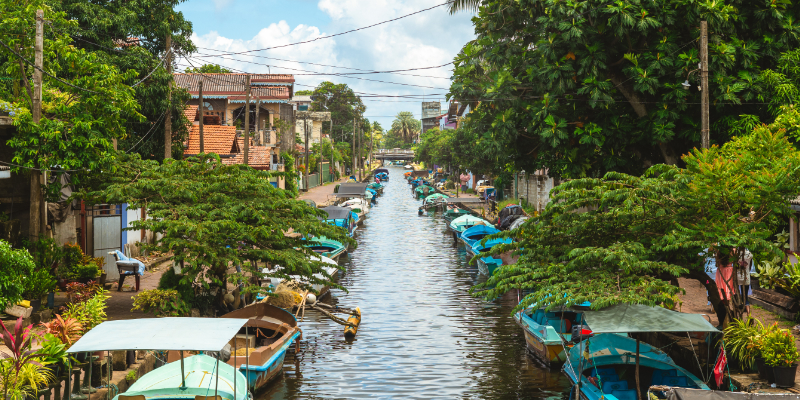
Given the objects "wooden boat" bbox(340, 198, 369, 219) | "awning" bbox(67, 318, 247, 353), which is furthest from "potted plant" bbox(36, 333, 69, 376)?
"wooden boat" bbox(340, 198, 369, 219)

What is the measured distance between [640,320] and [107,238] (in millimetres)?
18463

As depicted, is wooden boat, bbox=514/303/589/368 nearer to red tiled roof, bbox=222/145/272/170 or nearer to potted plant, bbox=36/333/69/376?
potted plant, bbox=36/333/69/376

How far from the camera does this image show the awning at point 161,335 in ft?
33.2

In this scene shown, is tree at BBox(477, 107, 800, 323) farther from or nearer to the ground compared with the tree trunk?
nearer to the ground

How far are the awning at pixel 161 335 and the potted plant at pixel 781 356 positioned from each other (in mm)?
9256

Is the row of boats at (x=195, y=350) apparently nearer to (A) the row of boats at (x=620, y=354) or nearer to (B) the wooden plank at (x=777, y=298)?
(A) the row of boats at (x=620, y=354)

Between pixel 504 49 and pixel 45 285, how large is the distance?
15.8 m

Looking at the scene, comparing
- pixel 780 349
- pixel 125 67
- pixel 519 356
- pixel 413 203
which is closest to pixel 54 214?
pixel 125 67

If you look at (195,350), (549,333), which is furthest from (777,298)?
(195,350)

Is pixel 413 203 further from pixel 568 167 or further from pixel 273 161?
pixel 568 167

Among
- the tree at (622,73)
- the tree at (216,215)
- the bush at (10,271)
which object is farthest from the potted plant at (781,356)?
the bush at (10,271)

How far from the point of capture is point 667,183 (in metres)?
13.3

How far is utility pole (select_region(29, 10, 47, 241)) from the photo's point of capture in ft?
53.0

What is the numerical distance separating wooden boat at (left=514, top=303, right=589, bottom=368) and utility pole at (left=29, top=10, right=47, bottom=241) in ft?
40.6
